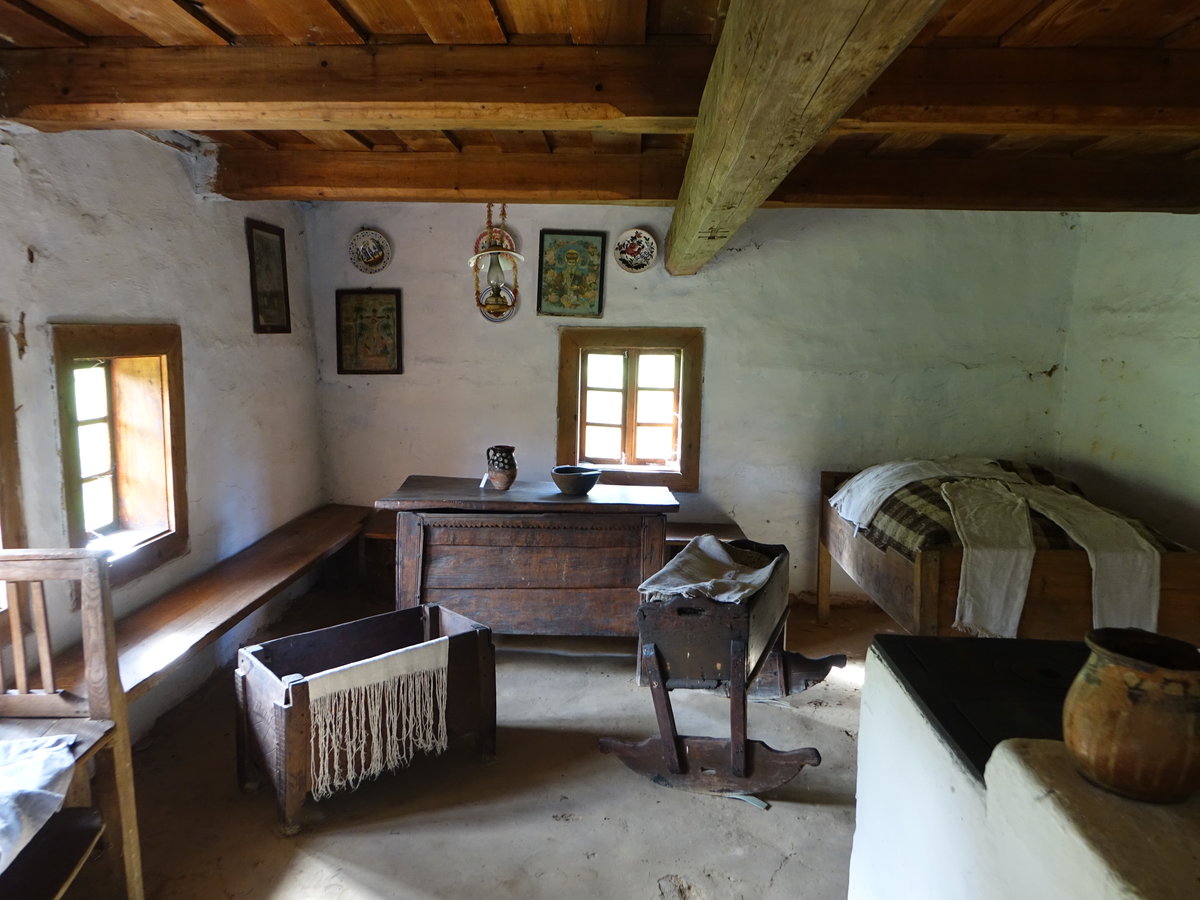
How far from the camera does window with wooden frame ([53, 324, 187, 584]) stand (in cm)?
297

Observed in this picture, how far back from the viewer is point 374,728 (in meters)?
2.71

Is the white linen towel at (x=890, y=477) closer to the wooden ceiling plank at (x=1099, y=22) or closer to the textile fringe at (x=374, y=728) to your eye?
the wooden ceiling plank at (x=1099, y=22)

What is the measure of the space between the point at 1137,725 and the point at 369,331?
4.68m

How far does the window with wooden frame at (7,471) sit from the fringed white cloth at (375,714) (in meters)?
1.13

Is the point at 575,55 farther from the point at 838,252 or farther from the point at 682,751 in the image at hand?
the point at 838,252

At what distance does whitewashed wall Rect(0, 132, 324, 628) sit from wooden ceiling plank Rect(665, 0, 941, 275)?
240cm

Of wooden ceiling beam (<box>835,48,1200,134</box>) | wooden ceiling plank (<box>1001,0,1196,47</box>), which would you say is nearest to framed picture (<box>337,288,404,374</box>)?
wooden ceiling beam (<box>835,48,1200,134</box>)

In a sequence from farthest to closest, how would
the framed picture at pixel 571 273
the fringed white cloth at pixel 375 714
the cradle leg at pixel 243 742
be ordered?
the framed picture at pixel 571 273
the cradle leg at pixel 243 742
the fringed white cloth at pixel 375 714

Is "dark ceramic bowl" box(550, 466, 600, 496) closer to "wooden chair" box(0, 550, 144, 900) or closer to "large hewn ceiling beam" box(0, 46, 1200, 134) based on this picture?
"large hewn ceiling beam" box(0, 46, 1200, 134)

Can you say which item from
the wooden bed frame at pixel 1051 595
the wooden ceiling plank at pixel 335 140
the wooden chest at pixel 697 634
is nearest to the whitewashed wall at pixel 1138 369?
the wooden bed frame at pixel 1051 595

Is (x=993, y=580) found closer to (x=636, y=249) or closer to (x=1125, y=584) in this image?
(x=1125, y=584)

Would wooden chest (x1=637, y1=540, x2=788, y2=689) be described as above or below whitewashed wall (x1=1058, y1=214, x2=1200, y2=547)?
below

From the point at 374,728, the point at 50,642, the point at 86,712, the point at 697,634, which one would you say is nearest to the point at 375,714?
the point at 374,728

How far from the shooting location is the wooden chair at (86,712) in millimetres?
2018
